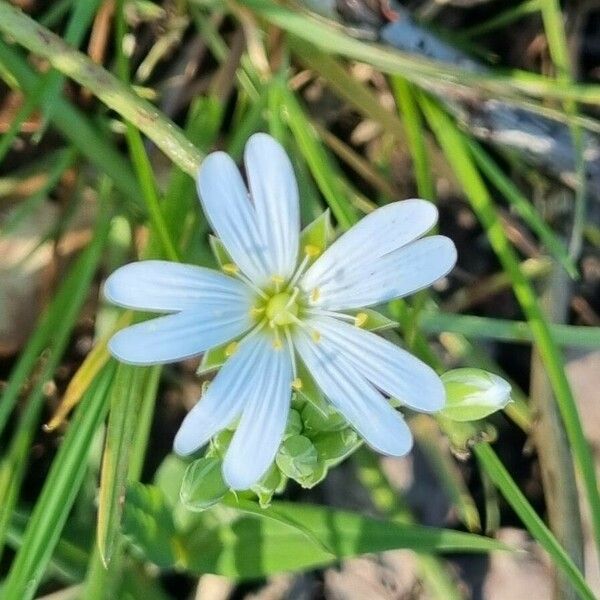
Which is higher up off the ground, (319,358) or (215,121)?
(215,121)

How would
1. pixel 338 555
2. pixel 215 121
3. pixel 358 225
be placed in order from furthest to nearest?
1. pixel 215 121
2. pixel 338 555
3. pixel 358 225

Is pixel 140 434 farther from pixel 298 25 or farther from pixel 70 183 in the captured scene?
pixel 298 25

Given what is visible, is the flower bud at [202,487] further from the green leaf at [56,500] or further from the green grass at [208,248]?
the green leaf at [56,500]

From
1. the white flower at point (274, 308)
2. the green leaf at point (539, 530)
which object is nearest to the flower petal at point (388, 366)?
the white flower at point (274, 308)

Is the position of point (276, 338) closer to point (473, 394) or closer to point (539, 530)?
point (473, 394)

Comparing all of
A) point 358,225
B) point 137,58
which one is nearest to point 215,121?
point 137,58

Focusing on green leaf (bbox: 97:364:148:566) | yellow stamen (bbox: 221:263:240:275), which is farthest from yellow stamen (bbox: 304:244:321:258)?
green leaf (bbox: 97:364:148:566)

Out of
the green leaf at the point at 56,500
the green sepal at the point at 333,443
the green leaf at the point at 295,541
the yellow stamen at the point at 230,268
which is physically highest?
the yellow stamen at the point at 230,268
